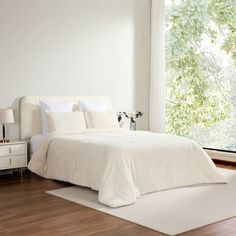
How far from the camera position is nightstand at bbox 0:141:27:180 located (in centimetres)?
522

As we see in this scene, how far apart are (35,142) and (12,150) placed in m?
0.46

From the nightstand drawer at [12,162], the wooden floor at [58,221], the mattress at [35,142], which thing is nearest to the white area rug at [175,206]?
the wooden floor at [58,221]

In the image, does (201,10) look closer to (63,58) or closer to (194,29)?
(194,29)

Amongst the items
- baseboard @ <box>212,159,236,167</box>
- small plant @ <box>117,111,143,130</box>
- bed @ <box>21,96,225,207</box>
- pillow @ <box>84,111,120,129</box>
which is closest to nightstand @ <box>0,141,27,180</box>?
bed @ <box>21,96,225,207</box>

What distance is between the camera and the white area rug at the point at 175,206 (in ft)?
11.8

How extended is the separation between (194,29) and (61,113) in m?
3.00

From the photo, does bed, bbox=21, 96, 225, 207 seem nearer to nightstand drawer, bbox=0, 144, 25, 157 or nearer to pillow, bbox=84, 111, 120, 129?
nightstand drawer, bbox=0, 144, 25, 157

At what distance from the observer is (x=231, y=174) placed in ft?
18.8

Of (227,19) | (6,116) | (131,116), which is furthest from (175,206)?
(227,19)

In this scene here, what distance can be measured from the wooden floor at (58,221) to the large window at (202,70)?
353 cm

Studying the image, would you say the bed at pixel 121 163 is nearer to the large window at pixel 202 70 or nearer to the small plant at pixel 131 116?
the small plant at pixel 131 116

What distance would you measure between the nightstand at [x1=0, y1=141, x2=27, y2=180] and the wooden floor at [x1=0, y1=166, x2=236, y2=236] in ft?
2.15

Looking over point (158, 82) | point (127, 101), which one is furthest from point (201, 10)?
point (127, 101)

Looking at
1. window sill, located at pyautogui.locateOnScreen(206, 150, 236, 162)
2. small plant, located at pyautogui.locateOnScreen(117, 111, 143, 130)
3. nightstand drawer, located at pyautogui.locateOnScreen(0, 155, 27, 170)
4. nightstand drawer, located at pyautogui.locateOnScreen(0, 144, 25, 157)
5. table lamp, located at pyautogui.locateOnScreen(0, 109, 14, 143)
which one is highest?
table lamp, located at pyautogui.locateOnScreen(0, 109, 14, 143)
